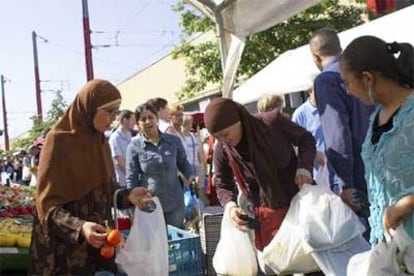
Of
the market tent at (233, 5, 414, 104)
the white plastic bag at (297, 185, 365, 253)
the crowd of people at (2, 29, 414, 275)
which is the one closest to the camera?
the crowd of people at (2, 29, 414, 275)

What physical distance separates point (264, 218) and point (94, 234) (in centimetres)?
97

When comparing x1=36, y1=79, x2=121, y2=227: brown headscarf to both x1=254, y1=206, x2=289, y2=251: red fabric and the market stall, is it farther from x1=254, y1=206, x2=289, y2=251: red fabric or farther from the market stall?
x1=254, y1=206, x2=289, y2=251: red fabric

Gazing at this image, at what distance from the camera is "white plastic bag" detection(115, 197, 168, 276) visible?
9.24ft

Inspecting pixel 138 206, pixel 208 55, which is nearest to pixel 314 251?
pixel 138 206

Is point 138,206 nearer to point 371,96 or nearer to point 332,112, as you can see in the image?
point 332,112

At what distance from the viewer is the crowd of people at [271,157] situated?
2107 millimetres

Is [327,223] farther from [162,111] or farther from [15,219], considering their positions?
[162,111]

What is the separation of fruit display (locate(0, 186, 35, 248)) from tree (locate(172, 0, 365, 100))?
1252cm

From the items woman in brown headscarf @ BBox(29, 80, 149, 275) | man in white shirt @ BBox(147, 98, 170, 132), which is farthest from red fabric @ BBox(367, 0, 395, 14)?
woman in brown headscarf @ BBox(29, 80, 149, 275)

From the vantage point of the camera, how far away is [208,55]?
17688 mm

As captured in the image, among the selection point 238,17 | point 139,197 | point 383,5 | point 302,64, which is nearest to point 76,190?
point 139,197

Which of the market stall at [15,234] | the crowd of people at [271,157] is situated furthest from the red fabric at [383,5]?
the market stall at [15,234]

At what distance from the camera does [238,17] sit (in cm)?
412

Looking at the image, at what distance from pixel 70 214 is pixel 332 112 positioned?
4.47ft
